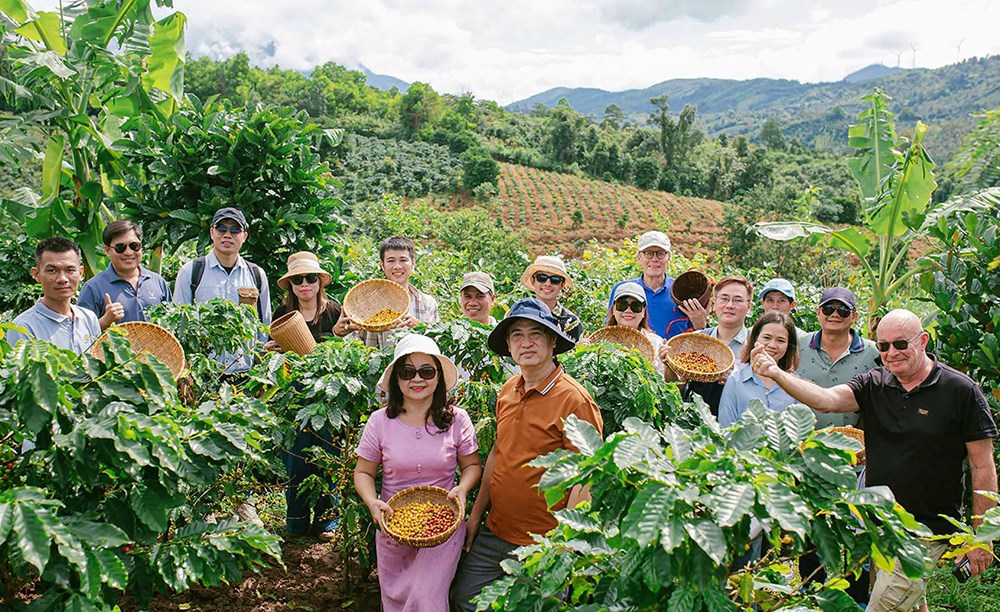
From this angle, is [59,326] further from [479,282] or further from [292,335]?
[479,282]

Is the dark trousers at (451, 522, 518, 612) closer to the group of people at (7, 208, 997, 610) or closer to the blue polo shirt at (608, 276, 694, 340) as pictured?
the group of people at (7, 208, 997, 610)

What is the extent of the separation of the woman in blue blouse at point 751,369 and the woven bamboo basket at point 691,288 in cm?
114

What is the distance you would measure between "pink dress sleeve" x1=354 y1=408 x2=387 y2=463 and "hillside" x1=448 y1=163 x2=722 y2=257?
29851mm

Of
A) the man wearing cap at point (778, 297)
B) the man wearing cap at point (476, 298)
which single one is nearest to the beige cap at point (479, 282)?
the man wearing cap at point (476, 298)

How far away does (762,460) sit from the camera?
1642 mm

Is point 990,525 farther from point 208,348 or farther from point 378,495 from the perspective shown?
point 208,348

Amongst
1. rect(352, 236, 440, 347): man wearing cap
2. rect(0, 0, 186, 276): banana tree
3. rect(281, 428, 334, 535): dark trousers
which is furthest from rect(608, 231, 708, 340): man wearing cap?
rect(0, 0, 186, 276): banana tree

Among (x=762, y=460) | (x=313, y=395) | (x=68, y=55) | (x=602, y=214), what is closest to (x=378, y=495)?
(x=313, y=395)

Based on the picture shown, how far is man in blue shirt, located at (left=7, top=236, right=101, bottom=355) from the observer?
3.47 metres

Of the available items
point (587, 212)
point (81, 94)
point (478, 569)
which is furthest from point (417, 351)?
point (587, 212)

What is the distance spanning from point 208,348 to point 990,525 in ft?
11.3

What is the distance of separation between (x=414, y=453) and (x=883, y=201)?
5941 mm

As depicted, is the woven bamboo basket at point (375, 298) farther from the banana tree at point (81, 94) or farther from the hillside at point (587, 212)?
the hillside at point (587, 212)

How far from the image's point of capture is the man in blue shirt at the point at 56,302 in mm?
3471
